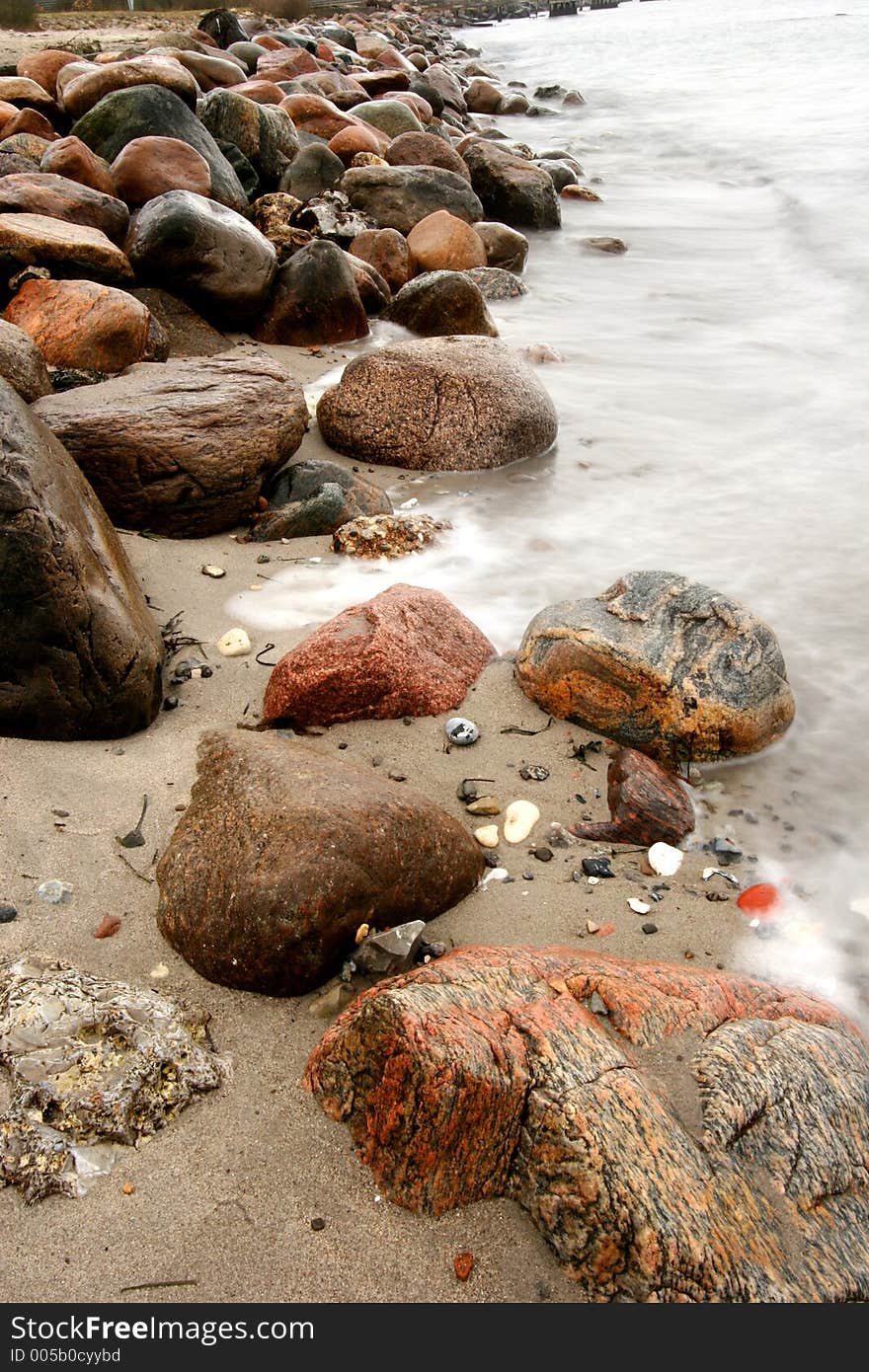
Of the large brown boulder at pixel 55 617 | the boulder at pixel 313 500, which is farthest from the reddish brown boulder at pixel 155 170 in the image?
the large brown boulder at pixel 55 617

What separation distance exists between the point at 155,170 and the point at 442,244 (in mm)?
2723

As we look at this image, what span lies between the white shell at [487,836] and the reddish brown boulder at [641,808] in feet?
0.85

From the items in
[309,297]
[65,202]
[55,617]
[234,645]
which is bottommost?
[234,645]

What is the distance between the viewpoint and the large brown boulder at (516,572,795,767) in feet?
11.7

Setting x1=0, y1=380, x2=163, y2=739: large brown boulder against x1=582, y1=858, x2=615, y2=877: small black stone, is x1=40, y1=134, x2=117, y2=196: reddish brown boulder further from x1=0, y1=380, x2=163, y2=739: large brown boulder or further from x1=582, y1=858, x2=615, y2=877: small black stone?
x1=582, y1=858, x2=615, y2=877: small black stone

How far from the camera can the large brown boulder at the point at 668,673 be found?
3.56m

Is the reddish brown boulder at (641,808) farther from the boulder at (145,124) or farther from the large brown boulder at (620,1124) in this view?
the boulder at (145,124)

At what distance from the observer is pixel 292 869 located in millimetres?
2418

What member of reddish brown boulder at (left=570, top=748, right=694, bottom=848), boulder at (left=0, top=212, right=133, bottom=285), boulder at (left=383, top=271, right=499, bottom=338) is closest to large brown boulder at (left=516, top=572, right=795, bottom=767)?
reddish brown boulder at (left=570, top=748, right=694, bottom=848)

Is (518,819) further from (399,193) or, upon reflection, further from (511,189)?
(511,189)

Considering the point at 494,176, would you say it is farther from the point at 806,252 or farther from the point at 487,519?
the point at 487,519

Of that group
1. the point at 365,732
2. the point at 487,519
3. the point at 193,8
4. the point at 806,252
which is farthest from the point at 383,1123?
the point at 193,8

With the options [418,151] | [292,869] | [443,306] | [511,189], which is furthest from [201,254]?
[511,189]

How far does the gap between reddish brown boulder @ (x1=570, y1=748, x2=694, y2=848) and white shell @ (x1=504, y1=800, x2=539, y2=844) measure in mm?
134
